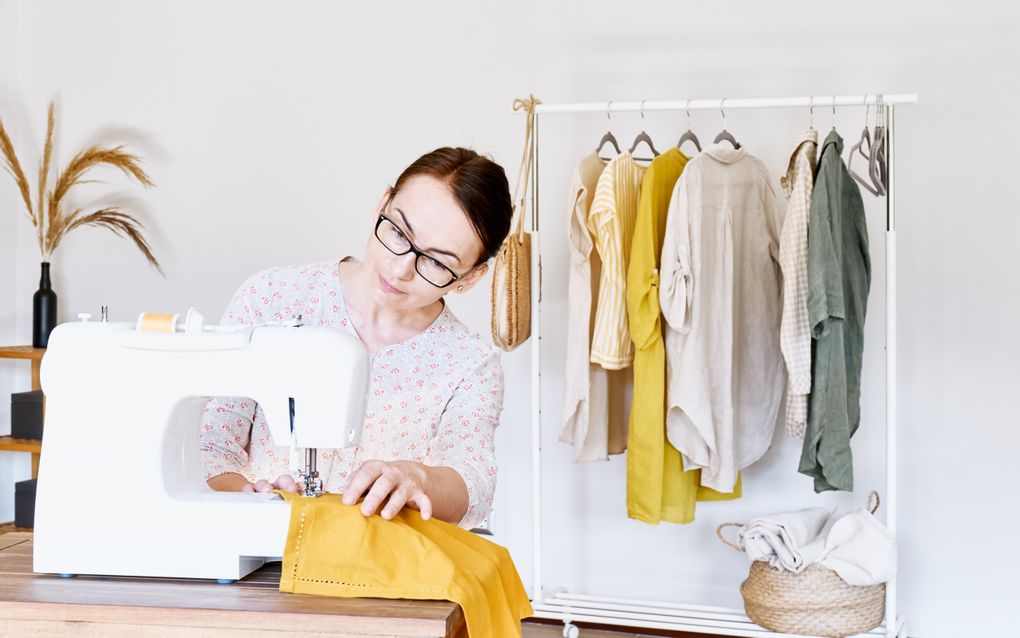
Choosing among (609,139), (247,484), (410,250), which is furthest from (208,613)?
(609,139)

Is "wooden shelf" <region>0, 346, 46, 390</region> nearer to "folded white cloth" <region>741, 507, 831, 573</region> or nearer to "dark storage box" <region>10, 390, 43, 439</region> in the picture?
"dark storage box" <region>10, 390, 43, 439</region>

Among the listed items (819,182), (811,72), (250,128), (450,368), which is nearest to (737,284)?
(819,182)

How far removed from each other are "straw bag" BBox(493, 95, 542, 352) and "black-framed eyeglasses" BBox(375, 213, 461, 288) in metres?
1.23

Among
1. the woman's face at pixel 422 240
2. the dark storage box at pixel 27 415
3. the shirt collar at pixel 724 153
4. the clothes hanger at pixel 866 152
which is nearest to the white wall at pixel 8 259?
the dark storage box at pixel 27 415

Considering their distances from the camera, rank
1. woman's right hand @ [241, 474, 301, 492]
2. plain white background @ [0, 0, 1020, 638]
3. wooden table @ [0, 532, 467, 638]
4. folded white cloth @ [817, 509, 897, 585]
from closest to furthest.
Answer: wooden table @ [0, 532, 467, 638]
woman's right hand @ [241, 474, 301, 492]
folded white cloth @ [817, 509, 897, 585]
plain white background @ [0, 0, 1020, 638]

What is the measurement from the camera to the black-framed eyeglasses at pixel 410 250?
163cm

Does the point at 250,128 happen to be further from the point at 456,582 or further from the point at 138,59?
the point at 456,582

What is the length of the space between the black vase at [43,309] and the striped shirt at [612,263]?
199cm

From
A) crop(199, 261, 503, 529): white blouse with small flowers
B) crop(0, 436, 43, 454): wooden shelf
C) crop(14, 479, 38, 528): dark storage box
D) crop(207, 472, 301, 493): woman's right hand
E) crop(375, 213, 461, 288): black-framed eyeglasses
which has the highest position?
crop(375, 213, 461, 288): black-framed eyeglasses

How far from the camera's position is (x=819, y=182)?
2703 millimetres

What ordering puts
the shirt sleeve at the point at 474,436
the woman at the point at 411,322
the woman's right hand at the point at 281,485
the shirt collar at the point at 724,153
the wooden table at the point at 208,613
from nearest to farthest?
the wooden table at the point at 208,613 < the woman's right hand at the point at 281,485 < the shirt sleeve at the point at 474,436 < the woman at the point at 411,322 < the shirt collar at the point at 724,153

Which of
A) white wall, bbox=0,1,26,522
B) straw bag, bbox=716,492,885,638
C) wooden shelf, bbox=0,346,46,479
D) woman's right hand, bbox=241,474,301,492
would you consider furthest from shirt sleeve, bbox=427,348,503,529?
white wall, bbox=0,1,26,522

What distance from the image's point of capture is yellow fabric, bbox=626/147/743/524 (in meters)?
2.83

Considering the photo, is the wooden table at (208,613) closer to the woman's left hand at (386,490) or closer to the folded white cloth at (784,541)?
the woman's left hand at (386,490)
